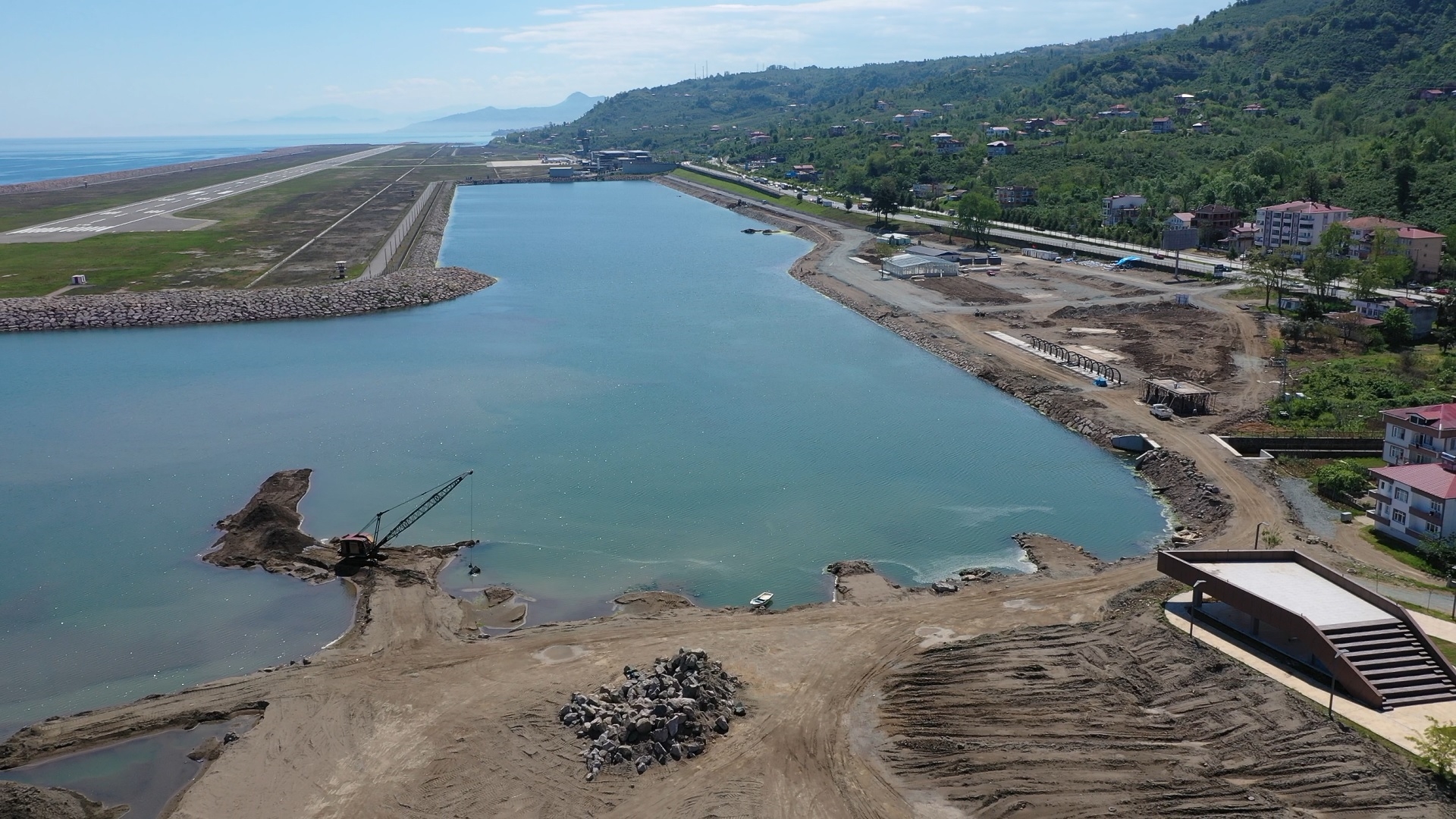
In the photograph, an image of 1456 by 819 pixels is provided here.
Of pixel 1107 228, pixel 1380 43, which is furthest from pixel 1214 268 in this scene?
pixel 1380 43

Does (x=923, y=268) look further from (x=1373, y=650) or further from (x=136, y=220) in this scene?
(x=136, y=220)

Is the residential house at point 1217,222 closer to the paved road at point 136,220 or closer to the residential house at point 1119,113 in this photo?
the residential house at point 1119,113

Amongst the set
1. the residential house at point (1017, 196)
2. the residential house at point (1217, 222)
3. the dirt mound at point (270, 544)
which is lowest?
the dirt mound at point (270, 544)

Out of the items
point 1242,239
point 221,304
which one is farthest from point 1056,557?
point 1242,239

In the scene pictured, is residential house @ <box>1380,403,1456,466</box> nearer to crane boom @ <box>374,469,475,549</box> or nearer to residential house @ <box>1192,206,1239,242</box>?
crane boom @ <box>374,469,475,549</box>

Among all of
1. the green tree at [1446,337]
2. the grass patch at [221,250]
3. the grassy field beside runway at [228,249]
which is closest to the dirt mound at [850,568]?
the green tree at [1446,337]

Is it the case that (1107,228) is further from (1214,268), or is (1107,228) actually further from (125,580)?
(125,580)

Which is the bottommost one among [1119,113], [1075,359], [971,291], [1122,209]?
[1075,359]
